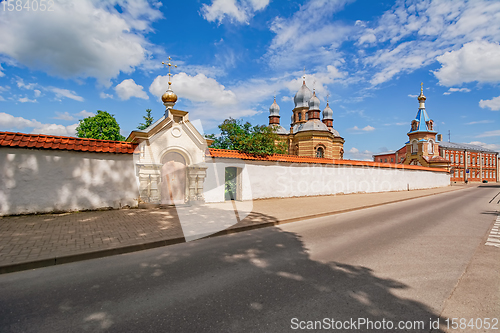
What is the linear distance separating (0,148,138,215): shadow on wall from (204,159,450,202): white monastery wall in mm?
3819

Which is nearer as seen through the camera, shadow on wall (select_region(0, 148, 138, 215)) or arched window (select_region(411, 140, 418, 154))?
shadow on wall (select_region(0, 148, 138, 215))

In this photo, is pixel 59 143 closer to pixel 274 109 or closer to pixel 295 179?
pixel 295 179

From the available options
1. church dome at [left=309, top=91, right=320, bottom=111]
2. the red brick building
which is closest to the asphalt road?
church dome at [left=309, top=91, right=320, bottom=111]

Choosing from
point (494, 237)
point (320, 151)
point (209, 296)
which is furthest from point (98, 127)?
point (494, 237)

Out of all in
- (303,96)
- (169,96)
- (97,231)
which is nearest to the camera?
(97,231)

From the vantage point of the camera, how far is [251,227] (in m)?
7.22

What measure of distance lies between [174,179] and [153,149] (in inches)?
67.2

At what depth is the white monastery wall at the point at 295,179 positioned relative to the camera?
40.3ft

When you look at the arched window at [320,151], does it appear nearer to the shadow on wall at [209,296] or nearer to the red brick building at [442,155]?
the red brick building at [442,155]

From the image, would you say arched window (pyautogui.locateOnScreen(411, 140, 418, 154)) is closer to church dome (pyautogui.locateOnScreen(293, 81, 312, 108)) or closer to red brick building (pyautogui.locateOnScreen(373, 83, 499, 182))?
red brick building (pyautogui.locateOnScreen(373, 83, 499, 182))

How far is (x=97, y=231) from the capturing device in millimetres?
6219

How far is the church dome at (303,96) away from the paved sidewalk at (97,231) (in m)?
41.8

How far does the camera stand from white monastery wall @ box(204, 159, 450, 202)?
12.3 metres

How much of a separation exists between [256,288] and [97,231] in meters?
4.94
